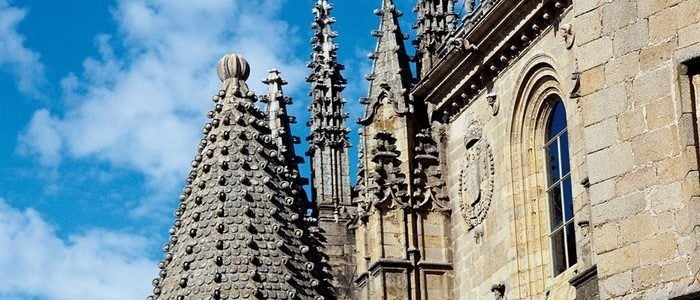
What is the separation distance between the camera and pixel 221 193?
2612 centimetres

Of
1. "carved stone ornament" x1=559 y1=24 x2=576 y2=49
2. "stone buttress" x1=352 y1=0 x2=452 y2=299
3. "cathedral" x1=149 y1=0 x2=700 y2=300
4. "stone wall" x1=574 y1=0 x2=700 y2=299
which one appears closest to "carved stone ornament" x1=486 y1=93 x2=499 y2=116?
"cathedral" x1=149 y1=0 x2=700 y2=300

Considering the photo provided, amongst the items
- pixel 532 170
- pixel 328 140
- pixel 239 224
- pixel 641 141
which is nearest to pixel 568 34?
pixel 532 170

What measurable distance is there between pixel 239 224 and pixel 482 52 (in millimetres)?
4462

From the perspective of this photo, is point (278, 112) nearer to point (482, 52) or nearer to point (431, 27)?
point (431, 27)

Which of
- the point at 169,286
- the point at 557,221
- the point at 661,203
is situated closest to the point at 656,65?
the point at 661,203

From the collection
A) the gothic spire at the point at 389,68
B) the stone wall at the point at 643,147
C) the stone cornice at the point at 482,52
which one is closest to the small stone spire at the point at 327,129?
the gothic spire at the point at 389,68

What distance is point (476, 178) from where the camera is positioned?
27.9 m

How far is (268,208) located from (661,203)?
968 cm

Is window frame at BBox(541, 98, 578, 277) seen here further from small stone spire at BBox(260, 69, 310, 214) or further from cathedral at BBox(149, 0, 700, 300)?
small stone spire at BBox(260, 69, 310, 214)

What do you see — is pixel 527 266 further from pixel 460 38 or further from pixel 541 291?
pixel 460 38

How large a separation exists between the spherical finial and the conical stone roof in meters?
0.28

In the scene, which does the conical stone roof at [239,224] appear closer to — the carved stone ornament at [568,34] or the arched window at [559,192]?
the arched window at [559,192]

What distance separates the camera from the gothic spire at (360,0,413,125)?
29.7 metres

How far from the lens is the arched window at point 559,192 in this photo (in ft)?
83.3
